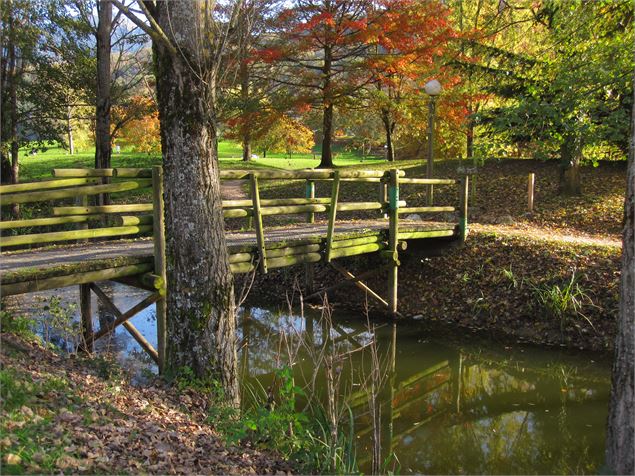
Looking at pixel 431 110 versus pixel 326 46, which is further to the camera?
pixel 326 46

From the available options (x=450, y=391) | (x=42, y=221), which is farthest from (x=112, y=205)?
(x=450, y=391)

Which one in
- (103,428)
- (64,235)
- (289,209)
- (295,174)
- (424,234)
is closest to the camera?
(103,428)

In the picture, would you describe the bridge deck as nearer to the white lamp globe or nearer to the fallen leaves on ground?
the fallen leaves on ground

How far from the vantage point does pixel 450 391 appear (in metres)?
8.13

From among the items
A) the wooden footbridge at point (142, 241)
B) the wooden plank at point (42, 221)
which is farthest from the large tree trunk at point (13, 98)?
the wooden plank at point (42, 221)

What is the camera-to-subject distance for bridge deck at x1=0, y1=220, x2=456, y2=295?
619cm

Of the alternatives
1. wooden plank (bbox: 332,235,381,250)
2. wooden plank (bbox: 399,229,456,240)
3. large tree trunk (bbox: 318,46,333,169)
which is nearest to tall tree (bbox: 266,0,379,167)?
large tree trunk (bbox: 318,46,333,169)

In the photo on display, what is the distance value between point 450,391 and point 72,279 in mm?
5075

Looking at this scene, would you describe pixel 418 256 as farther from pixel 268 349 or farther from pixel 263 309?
pixel 268 349

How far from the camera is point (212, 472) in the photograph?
4.22 meters

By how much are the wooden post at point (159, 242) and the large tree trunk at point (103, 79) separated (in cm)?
754

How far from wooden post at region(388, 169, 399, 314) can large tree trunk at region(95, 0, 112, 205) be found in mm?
7136

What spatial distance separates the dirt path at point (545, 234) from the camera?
12.0 m

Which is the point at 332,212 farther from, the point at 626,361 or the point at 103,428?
the point at 103,428
